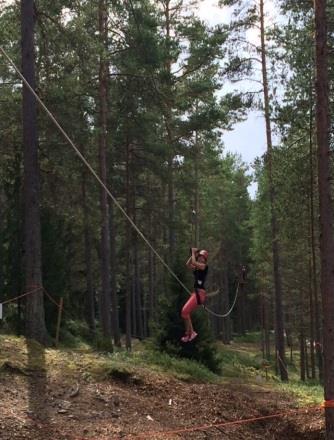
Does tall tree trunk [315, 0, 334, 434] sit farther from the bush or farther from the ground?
the bush

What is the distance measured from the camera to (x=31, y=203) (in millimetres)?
11930

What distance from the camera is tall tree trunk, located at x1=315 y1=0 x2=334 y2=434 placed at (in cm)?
924

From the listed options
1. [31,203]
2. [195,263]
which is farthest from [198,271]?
[31,203]

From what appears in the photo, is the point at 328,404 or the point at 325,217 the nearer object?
the point at 328,404

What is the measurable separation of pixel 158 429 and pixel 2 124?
1261cm

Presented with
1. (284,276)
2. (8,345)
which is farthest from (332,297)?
(284,276)

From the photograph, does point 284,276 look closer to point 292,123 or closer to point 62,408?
point 292,123

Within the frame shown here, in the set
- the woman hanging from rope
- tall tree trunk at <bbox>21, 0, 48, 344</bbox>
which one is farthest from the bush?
the woman hanging from rope

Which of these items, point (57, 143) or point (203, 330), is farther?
point (57, 143)

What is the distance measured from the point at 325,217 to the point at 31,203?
6.13m

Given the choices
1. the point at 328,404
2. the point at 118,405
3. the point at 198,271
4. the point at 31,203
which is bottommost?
the point at 328,404

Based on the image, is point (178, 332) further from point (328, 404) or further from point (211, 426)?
point (328, 404)

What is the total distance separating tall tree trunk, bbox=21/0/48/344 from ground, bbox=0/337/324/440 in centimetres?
101

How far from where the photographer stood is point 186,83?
85.6 ft
